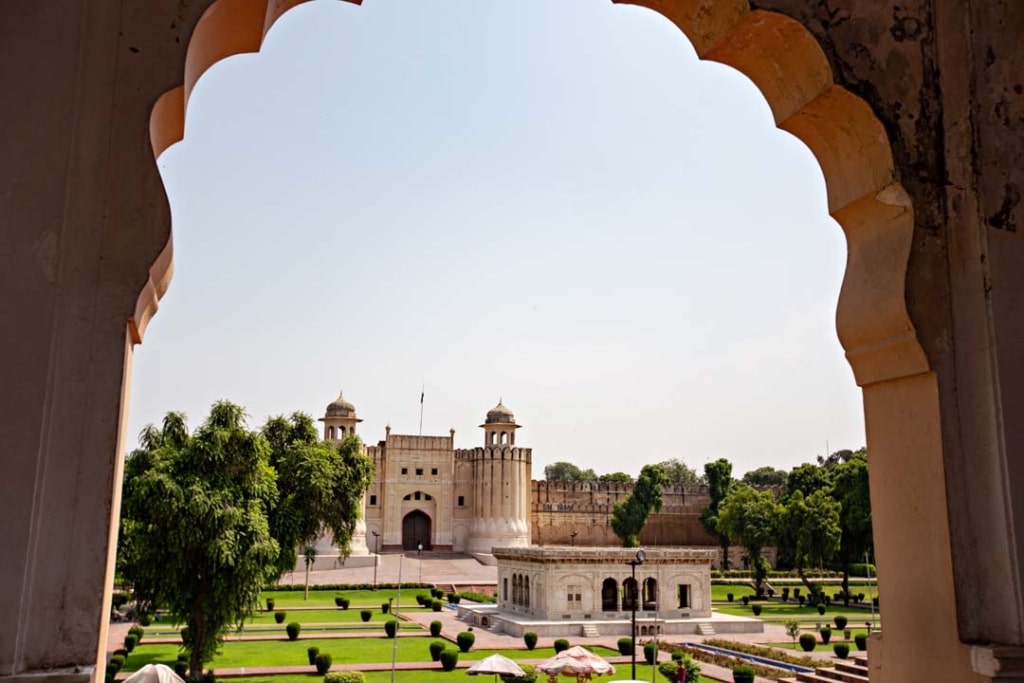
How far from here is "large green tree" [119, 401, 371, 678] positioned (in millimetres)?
12375

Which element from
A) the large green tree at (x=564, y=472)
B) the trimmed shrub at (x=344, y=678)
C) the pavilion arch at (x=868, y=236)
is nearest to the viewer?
the pavilion arch at (x=868, y=236)

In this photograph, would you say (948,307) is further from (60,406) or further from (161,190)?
(60,406)

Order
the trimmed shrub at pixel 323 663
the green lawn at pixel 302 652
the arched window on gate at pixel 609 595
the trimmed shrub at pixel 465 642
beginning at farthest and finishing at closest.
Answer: the arched window on gate at pixel 609 595 → the trimmed shrub at pixel 465 642 → the green lawn at pixel 302 652 → the trimmed shrub at pixel 323 663

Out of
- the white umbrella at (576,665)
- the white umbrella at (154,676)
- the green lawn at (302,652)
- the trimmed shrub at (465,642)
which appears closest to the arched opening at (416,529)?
the green lawn at (302,652)

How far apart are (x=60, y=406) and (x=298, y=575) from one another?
3581 cm

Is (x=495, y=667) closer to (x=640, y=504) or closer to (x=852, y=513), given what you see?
(x=852, y=513)

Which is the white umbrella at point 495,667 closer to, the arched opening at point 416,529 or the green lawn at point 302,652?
the green lawn at point 302,652

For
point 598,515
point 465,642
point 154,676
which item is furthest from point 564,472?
point 154,676

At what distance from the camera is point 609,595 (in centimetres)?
2598

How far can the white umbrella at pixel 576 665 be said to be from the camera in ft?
42.1

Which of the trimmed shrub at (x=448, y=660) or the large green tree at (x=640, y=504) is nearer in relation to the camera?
the trimmed shrub at (x=448, y=660)

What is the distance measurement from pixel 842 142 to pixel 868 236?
0.32 m

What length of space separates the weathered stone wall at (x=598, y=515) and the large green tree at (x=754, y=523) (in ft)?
40.7

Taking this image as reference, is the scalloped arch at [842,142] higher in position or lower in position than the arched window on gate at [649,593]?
higher
